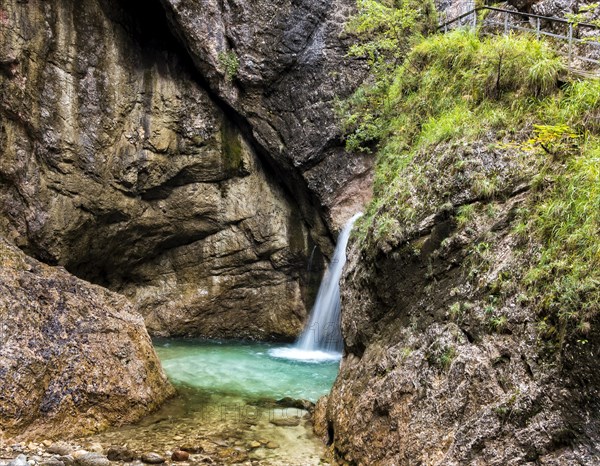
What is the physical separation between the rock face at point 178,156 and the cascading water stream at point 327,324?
756 mm

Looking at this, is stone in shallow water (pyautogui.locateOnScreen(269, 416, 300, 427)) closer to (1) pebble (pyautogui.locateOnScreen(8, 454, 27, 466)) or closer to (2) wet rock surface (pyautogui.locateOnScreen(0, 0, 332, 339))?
(1) pebble (pyautogui.locateOnScreen(8, 454, 27, 466))

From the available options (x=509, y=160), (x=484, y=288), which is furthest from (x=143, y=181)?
(x=484, y=288)

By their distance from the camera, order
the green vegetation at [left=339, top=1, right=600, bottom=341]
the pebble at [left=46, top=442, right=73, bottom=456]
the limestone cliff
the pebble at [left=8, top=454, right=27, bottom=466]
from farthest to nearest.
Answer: the pebble at [left=46, top=442, right=73, bottom=456], the pebble at [left=8, top=454, right=27, bottom=466], the green vegetation at [left=339, top=1, right=600, bottom=341], the limestone cliff

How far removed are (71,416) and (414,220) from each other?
551cm

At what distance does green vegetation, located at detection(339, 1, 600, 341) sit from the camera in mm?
4492

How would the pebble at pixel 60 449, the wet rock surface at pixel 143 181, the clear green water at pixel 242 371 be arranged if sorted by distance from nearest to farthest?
the pebble at pixel 60 449 → the clear green water at pixel 242 371 → the wet rock surface at pixel 143 181

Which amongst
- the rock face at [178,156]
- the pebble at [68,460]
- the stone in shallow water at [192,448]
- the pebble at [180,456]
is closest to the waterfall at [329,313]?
the rock face at [178,156]

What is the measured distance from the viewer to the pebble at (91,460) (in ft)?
19.1

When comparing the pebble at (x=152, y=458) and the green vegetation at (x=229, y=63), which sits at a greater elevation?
the green vegetation at (x=229, y=63)

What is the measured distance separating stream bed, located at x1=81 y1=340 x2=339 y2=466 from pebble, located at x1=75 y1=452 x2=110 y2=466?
0.50 metres

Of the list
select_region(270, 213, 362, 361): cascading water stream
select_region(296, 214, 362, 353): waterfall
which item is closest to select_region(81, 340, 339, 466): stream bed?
select_region(270, 213, 362, 361): cascading water stream

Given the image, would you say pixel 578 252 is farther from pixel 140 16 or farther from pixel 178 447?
pixel 140 16

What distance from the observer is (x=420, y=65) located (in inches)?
392

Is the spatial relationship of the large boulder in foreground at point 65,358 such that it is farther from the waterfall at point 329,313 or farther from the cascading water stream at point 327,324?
the waterfall at point 329,313
